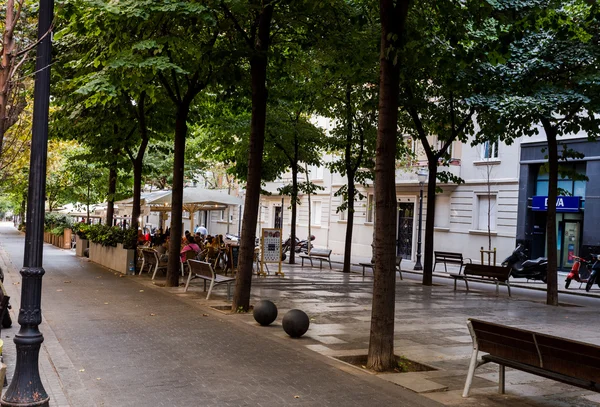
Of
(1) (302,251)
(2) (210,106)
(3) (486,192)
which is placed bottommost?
(1) (302,251)

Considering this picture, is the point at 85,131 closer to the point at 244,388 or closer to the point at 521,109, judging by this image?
the point at 521,109

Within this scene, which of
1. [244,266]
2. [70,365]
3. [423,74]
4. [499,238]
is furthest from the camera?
[499,238]

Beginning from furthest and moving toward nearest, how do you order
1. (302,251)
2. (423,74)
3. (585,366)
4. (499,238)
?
(302,251)
(499,238)
(423,74)
(585,366)

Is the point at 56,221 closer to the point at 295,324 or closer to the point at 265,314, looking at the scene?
the point at 265,314

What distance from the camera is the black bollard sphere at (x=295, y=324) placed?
33.7 feet

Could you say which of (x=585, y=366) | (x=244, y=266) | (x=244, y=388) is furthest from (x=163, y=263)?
(x=585, y=366)

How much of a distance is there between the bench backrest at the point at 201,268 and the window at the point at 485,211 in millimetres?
20443

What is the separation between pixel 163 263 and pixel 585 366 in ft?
50.3

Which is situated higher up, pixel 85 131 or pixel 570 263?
pixel 85 131

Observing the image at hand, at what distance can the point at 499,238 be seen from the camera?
31812 mm

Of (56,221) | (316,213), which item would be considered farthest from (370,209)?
(56,221)

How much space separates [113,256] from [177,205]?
22.4ft

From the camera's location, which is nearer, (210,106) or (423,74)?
(423,74)

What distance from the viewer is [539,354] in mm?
6613
